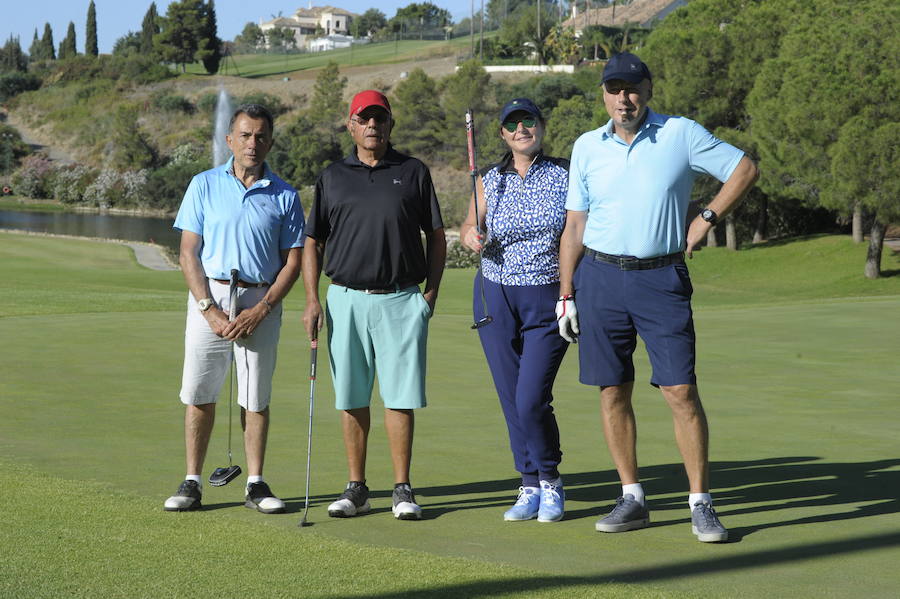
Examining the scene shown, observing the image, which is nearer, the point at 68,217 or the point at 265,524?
the point at 265,524

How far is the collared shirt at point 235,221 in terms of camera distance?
580cm

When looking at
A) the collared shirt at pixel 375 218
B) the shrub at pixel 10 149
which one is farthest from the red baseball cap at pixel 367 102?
the shrub at pixel 10 149

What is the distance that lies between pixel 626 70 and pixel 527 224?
3.13ft

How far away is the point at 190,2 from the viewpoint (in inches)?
5689

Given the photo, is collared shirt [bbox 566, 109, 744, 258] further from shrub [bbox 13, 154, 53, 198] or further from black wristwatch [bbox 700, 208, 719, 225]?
shrub [bbox 13, 154, 53, 198]

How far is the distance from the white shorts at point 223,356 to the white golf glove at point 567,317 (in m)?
1.51

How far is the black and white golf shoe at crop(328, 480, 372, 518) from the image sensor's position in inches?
210

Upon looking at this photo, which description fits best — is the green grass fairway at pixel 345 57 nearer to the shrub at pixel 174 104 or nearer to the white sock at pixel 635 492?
the shrub at pixel 174 104

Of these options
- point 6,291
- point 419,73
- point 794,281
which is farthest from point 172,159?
point 6,291

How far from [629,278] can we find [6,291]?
1864 cm

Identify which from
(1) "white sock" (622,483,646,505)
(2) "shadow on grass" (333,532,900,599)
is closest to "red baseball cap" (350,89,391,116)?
(1) "white sock" (622,483,646,505)

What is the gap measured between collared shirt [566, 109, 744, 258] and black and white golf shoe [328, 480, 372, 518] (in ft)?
5.52

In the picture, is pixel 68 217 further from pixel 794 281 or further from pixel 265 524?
pixel 265 524

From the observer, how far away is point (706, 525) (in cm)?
489
